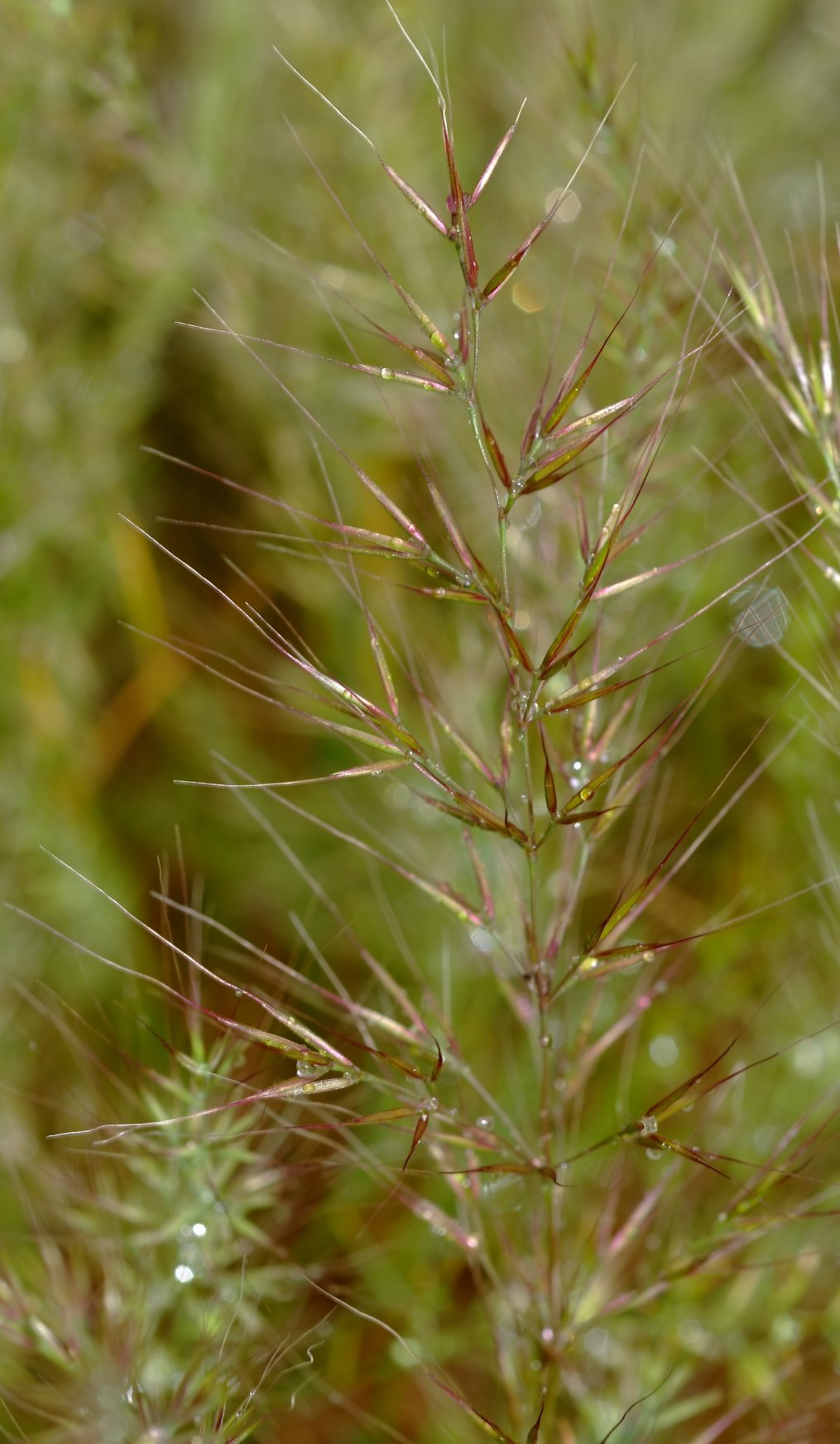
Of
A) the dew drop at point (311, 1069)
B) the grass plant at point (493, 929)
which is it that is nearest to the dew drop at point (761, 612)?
the grass plant at point (493, 929)

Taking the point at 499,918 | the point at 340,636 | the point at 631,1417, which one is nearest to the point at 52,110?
the point at 340,636

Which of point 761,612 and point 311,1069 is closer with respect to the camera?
point 311,1069

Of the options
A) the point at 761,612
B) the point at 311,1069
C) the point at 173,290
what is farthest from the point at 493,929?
the point at 173,290

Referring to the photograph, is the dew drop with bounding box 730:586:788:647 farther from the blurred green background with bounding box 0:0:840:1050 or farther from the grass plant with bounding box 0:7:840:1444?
the blurred green background with bounding box 0:0:840:1050

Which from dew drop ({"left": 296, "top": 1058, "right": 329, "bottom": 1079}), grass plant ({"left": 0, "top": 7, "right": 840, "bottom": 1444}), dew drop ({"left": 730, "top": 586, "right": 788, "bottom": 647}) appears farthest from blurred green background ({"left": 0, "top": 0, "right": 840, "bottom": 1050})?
dew drop ({"left": 296, "top": 1058, "right": 329, "bottom": 1079})

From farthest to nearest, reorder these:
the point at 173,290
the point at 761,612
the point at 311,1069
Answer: the point at 173,290 → the point at 761,612 → the point at 311,1069

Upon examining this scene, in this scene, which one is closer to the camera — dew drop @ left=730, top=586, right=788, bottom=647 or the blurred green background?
dew drop @ left=730, top=586, right=788, bottom=647

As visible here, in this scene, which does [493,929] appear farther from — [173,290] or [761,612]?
[173,290]

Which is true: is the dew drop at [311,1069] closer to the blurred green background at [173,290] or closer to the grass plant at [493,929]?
the grass plant at [493,929]
